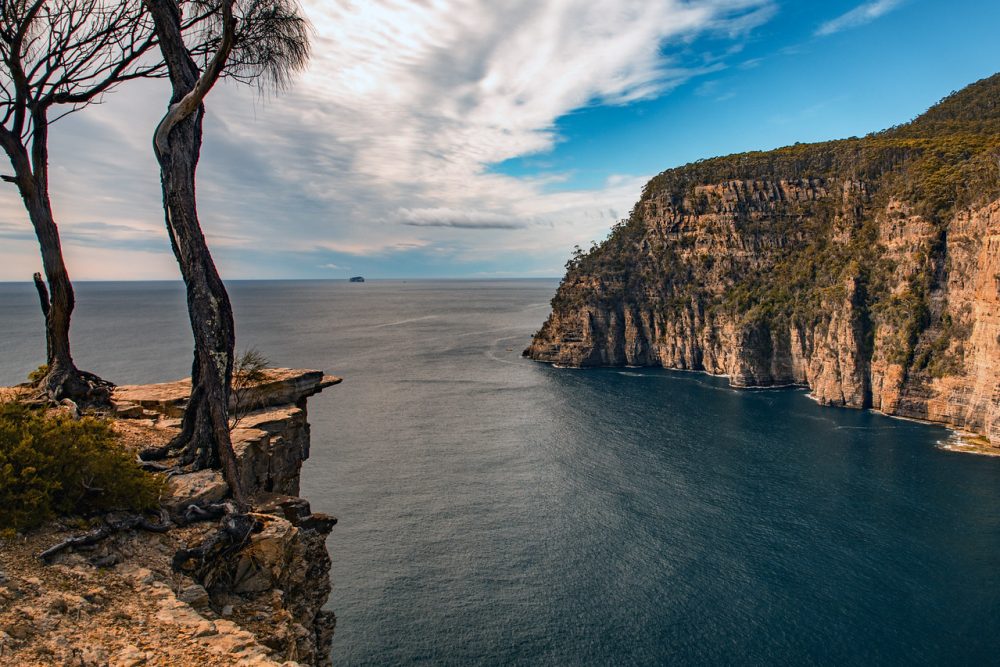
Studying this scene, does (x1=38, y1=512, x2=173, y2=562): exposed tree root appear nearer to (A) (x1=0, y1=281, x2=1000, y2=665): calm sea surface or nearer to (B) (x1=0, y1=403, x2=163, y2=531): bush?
(B) (x1=0, y1=403, x2=163, y2=531): bush

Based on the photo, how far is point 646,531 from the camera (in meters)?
42.6

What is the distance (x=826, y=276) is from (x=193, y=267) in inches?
4037

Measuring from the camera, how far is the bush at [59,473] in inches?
388

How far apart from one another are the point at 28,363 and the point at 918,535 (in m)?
121

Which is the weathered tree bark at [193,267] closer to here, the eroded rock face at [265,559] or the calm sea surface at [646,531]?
the eroded rock face at [265,559]

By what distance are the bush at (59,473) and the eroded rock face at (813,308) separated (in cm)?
7881

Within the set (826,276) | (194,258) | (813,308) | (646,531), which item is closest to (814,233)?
(826,276)

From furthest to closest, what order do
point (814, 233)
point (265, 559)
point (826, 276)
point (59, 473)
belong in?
1. point (814, 233)
2. point (826, 276)
3. point (265, 559)
4. point (59, 473)

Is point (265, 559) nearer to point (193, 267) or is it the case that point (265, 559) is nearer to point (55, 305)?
point (193, 267)

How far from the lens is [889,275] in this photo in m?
82.4

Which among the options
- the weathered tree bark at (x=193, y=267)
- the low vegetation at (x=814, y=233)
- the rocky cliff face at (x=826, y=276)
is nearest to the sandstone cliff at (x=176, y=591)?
the weathered tree bark at (x=193, y=267)

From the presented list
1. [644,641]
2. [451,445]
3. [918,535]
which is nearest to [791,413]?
[918,535]

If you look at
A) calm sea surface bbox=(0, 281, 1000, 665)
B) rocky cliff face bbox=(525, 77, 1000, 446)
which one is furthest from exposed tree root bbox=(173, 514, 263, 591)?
rocky cliff face bbox=(525, 77, 1000, 446)

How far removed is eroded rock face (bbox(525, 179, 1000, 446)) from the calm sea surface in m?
6.96
